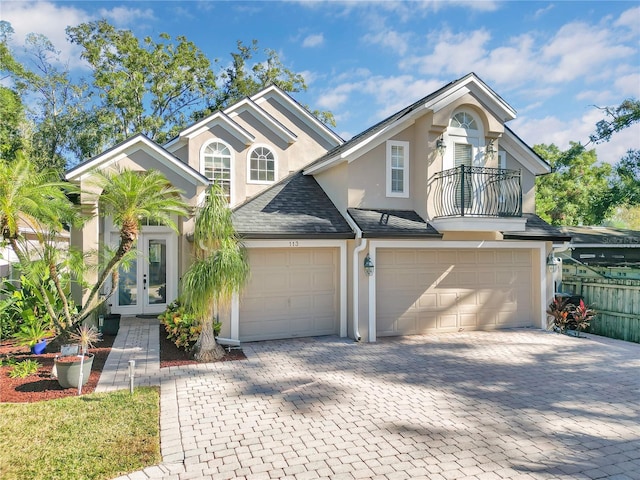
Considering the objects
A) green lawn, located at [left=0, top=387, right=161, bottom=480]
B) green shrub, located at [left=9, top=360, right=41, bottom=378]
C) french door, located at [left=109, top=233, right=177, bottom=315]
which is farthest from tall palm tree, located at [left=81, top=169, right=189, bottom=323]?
french door, located at [left=109, top=233, right=177, bottom=315]

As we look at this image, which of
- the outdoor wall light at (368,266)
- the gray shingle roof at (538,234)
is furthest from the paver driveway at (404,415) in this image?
the gray shingle roof at (538,234)

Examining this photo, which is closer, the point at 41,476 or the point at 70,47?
the point at 41,476

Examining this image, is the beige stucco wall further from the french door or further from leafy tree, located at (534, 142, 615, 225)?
leafy tree, located at (534, 142, 615, 225)

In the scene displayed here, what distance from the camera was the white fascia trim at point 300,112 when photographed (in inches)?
653

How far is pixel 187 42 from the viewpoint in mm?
27250

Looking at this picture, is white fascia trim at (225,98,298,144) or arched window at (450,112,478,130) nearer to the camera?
arched window at (450,112,478,130)

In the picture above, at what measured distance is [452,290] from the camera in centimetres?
1188

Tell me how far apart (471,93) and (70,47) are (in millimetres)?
26549

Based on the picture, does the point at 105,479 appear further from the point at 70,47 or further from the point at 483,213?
the point at 70,47

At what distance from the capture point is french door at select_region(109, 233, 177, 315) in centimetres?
1320

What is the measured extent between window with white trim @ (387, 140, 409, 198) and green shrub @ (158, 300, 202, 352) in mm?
6357

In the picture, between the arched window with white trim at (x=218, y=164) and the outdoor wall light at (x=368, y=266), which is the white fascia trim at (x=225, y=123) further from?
the outdoor wall light at (x=368, y=266)

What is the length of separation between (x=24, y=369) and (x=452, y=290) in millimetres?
10484

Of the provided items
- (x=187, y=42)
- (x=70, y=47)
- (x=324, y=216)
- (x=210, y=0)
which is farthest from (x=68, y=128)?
(x=324, y=216)
